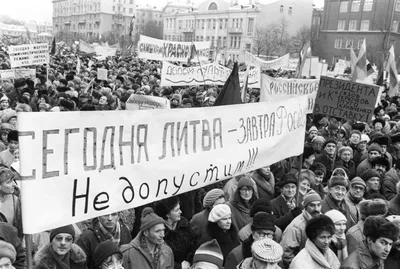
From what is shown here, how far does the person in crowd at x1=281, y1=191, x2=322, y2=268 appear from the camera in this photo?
3930 mm

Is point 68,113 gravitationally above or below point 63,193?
above

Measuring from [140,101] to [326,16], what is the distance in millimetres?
61108

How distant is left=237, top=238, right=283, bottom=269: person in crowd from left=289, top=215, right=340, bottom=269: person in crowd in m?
0.33

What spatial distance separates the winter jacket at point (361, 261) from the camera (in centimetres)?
357

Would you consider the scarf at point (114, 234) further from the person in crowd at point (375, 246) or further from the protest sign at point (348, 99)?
the protest sign at point (348, 99)

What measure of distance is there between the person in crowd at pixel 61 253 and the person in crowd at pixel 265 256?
1204mm

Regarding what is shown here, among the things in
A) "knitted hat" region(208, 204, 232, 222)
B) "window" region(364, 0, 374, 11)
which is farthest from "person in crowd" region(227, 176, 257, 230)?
"window" region(364, 0, 374, 11)

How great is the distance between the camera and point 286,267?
3900 mm

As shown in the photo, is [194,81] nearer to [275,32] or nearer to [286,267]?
[286,267]

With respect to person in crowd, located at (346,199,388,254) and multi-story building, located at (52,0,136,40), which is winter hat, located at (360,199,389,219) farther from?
multi-story building, located at (52,0,136,40)

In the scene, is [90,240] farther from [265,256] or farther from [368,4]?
[368,4]

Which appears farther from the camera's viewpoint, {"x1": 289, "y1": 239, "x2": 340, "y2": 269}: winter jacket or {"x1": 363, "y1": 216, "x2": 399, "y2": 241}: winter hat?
{"x1": 363, "y1": 216, "x2": 399, "y2": 241}: winter hat

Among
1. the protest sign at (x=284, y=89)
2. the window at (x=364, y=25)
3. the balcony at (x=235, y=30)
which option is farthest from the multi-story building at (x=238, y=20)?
the protest sign at (x=284, y=89)

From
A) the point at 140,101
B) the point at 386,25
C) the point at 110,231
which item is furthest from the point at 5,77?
the point at 386,25
